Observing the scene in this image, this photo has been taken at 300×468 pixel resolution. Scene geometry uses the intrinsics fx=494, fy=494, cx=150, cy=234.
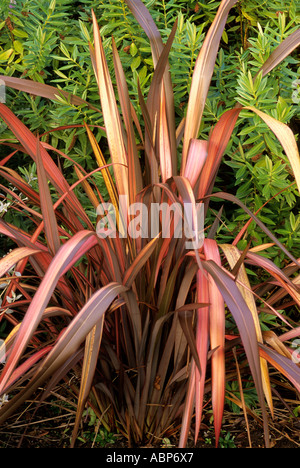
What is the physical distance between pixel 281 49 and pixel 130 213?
55 cm

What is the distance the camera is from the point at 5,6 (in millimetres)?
1442

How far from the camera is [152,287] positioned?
1065 mm

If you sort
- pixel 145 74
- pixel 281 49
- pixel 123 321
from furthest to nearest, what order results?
pixel 145 74 → pixel 281 49 → pixel 123 321

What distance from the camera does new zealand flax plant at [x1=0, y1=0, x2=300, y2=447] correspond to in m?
0.92

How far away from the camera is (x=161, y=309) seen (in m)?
1.06

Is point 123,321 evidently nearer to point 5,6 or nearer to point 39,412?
point 39,412

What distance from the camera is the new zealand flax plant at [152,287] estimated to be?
924mm

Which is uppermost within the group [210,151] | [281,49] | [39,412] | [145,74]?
[145,74]

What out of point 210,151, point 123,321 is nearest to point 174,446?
point 123,321

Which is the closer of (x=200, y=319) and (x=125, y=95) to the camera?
(x=200, y=319)

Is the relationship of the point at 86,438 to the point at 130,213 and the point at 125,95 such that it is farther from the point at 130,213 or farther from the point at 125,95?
the point at 125,95

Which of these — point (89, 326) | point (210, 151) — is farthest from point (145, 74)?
point (89, 326)

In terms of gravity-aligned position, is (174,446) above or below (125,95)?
below

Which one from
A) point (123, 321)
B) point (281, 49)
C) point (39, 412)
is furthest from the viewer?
point (39, 412)
